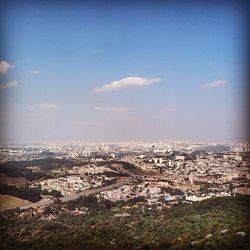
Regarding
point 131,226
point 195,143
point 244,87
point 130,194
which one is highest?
point 244,87

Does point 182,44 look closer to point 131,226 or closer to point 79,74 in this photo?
point 79,74

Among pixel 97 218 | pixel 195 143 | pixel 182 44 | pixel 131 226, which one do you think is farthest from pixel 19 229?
pixel 182 44

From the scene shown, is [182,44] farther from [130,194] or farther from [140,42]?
[130,194]

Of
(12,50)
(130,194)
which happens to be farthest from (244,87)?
(12,50)

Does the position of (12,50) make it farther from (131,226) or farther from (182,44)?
(131,226)

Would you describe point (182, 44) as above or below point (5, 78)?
above

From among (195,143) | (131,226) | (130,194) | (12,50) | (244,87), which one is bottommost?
(131,226)

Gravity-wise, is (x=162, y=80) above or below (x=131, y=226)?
above

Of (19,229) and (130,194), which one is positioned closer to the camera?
(19,229)

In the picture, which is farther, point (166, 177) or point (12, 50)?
point (166, 177)
